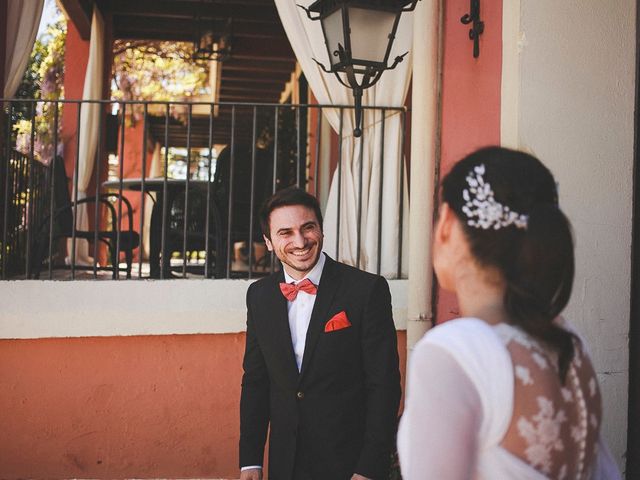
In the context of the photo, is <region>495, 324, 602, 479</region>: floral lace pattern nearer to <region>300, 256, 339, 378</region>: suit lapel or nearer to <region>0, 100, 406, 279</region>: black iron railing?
<region>300, 256, 339, 378</region>: suit lapel

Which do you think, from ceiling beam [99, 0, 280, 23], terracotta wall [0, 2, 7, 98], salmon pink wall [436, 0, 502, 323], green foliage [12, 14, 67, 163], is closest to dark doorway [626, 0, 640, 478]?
salmon pink wall [436, 0, 502, 323]

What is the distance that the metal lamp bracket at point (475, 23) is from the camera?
3168mm

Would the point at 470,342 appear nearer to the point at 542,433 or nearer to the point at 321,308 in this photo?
the point at 542,433

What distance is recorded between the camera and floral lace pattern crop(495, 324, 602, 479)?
1.02 meters

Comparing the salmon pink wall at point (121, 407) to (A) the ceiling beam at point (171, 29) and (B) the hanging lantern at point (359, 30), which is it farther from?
(A) the ceiling beam at point (171, 29)

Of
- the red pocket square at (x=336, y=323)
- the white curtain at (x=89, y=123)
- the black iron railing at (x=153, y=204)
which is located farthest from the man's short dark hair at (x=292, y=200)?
the white curtain at (x=89, y=123)

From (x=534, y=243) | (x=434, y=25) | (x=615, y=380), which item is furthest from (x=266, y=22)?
(x=534, y=243)

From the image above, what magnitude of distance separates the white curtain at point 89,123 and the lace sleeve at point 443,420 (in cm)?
546

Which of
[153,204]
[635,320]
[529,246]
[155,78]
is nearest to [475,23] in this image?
[635,320]

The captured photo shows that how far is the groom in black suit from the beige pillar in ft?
4.45

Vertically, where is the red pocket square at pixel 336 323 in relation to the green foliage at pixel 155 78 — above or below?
below

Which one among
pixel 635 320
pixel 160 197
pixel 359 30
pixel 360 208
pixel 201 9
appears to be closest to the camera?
pixel 635 320

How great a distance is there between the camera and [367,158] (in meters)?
4.18

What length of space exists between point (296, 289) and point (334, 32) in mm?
1313
